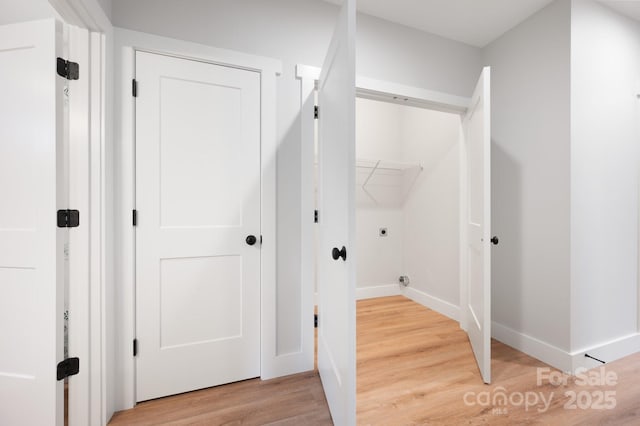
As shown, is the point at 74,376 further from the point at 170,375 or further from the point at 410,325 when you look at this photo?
the point at 410,325

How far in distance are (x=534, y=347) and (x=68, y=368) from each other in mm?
2943

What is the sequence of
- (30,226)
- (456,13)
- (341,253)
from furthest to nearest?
(456,13)
(30,226)
(341,253)

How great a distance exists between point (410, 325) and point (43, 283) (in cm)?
266

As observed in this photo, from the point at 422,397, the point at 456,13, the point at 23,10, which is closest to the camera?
the point at 23,10

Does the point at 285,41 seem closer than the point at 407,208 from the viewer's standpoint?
Yes

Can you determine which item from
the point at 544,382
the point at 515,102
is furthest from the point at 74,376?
the point at 515,102

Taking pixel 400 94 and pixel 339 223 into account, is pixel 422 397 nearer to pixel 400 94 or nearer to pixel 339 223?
pixel 339 223

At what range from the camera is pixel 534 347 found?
2.04 metres

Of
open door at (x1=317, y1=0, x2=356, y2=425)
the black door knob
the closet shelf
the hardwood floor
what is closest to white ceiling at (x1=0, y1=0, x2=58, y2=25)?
open door at (x1=317, y1=0, x2=356, y2=425)

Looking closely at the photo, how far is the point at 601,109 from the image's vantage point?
1.99 meters

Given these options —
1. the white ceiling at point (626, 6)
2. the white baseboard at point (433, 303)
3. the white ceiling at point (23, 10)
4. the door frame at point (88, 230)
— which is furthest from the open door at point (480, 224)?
the white ceiling at point (23, 10)

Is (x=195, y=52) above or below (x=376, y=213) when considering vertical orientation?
above

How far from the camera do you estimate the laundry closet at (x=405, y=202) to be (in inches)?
116

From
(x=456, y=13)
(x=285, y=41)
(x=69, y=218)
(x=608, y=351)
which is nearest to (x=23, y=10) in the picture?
(x=69, y=218)
